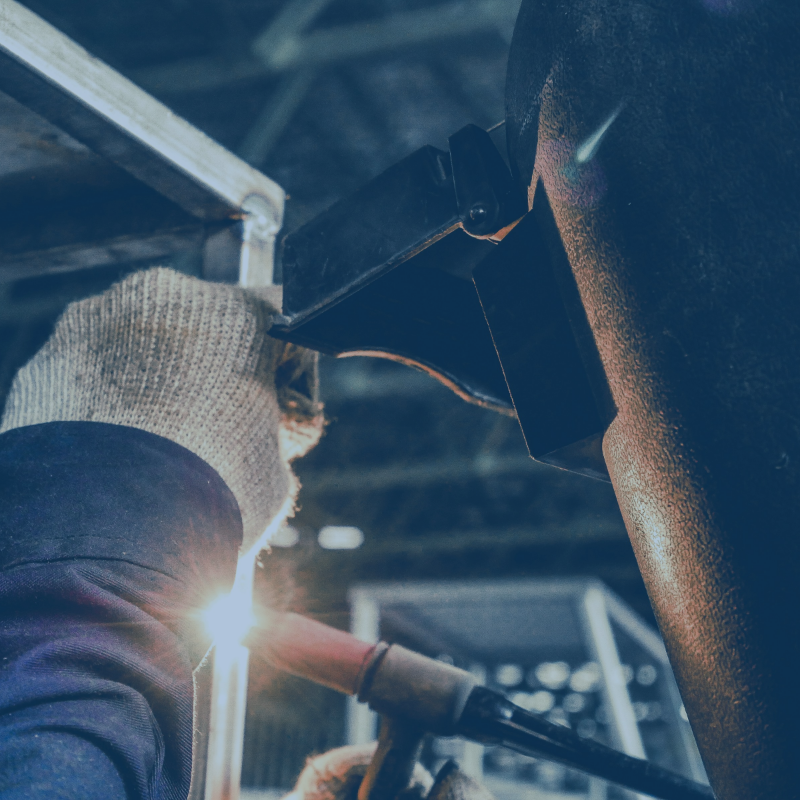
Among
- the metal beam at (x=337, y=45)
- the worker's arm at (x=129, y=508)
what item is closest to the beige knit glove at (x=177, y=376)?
the worker's arm at (x=129, y=508)

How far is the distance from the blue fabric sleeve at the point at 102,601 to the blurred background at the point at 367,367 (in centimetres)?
37

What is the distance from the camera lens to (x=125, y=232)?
72 cm

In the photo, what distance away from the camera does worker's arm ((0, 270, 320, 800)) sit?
32 centimetres

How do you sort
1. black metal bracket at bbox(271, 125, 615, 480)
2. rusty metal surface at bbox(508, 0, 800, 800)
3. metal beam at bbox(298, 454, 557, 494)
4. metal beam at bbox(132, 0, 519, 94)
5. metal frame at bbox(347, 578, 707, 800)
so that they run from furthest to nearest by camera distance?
metal beam at bbox(298, 454, 557, 494) < metal beam at bbox(132, 0, 519, 94) < metal frame at bbox(347, 578, 707, 800) < black metal bracket at bbox(271, 125, 615, 480) < rusty metal surface at bbox(508, 0, 800, 800)

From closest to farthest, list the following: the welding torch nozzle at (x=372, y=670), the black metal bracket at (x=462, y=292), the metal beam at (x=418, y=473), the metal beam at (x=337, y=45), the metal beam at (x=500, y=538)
Answer: the black metal bracket at (x=462, y=292) < the welding torch nozzle at (x=372, y=670) < the metal beam at (x=337, y=45) < the metal beam at (x=418, y=473) < the metal beam at (x=500, y=538)

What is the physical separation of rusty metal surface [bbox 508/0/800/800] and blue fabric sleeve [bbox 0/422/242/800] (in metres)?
0.27

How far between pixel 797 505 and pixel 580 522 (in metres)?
5.80

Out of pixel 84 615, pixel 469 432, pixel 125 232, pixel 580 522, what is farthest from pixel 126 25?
pixel 580 522

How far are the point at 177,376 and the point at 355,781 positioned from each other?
0.37m

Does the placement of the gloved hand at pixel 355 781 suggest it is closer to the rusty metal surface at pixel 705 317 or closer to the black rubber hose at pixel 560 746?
the black rubber hose at pixel 560 746

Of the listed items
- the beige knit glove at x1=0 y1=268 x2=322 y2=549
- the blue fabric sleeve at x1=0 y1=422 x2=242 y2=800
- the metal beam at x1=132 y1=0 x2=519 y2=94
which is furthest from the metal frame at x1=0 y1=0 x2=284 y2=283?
the metal beam at x1=132 y1=0 x2=519 y2=94

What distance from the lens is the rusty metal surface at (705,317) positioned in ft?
0.98

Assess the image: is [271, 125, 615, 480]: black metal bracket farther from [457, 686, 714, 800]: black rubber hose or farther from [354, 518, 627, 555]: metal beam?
[354, 518, 627, 555]: metal beam

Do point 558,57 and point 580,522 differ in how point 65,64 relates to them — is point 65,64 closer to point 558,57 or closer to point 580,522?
point 558,57
